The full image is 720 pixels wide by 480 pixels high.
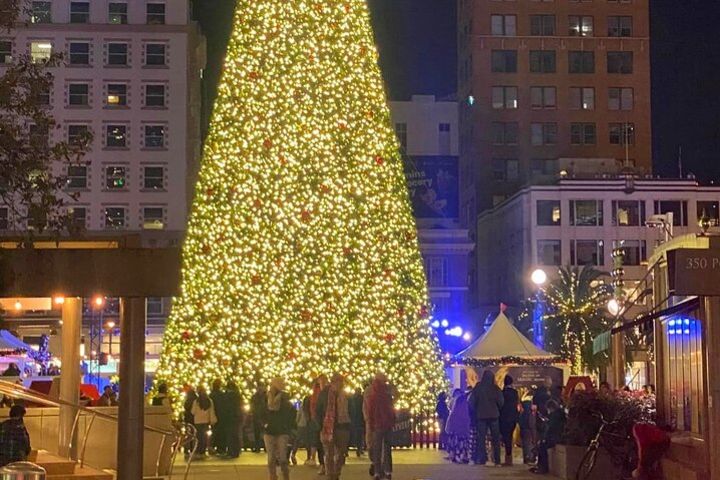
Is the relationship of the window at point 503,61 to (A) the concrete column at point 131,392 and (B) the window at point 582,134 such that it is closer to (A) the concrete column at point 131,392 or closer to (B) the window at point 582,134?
(B) the window at point 582,134

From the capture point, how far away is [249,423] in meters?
31.1

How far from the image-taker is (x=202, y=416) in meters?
27.9

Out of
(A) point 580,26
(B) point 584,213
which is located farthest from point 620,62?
(B) point 584,213

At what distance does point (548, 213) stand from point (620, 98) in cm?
1820

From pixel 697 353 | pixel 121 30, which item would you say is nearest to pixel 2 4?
pixel 697 353

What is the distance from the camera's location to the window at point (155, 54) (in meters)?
81.0

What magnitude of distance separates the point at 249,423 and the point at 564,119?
73181mm

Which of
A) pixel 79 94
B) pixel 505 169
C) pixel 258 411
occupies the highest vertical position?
pixel 79 94

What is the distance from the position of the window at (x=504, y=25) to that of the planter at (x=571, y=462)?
79596mm

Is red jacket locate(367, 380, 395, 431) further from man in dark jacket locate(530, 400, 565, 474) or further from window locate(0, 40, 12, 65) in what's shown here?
window locate(0, 40, 12, 65)

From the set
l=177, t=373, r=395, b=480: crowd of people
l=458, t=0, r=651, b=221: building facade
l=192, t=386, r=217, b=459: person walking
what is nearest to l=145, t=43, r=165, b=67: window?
l=458, t=0, r=651, b=221: building facade

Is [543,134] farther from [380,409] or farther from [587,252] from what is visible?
[380,409]

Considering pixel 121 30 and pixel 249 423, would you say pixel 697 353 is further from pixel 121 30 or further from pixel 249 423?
pixel 121 30

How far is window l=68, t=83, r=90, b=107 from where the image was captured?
79.7 m
